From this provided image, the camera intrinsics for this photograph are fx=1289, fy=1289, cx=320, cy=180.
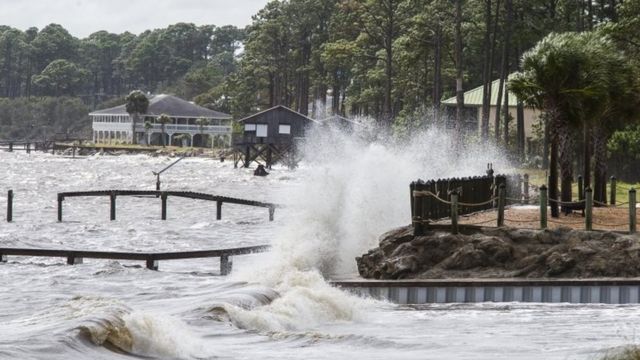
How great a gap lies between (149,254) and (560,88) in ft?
39.2

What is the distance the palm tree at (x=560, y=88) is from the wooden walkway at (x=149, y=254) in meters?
8.45

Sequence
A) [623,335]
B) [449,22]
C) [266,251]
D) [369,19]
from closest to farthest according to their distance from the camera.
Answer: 1. [623,335]
2. [266,251]
3. [449,22]
4. [369,19]

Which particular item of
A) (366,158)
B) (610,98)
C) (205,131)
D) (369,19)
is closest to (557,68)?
(610,98)

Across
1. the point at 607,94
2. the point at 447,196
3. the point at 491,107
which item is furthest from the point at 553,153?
the point at 491,107

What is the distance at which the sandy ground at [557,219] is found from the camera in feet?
103

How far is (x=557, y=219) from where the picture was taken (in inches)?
1325

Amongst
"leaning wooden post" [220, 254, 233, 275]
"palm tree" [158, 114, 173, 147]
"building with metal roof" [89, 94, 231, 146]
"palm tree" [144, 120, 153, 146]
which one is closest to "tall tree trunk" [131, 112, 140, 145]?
"building with metal roof" [89, 94, 231, 146]

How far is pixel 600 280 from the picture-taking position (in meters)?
26.3

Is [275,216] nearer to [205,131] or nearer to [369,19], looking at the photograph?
[369,19]

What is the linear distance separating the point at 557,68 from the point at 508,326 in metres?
13.2

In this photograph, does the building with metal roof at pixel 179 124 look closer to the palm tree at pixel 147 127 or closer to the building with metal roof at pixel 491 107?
the palm tree at pixel 147 127

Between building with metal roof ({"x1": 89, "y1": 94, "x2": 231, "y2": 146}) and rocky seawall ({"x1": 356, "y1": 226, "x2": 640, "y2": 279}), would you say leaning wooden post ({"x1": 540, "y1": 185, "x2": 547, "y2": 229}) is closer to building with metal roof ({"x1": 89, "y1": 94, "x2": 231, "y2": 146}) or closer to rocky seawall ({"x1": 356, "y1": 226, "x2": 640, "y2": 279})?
rocky seawall ({"x1": 356, "y1": 226, "x2": 640, "y2": 279})

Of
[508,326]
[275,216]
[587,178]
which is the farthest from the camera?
[275,216]

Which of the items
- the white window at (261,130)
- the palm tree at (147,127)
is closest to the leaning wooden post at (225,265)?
the white window at (261,130)
